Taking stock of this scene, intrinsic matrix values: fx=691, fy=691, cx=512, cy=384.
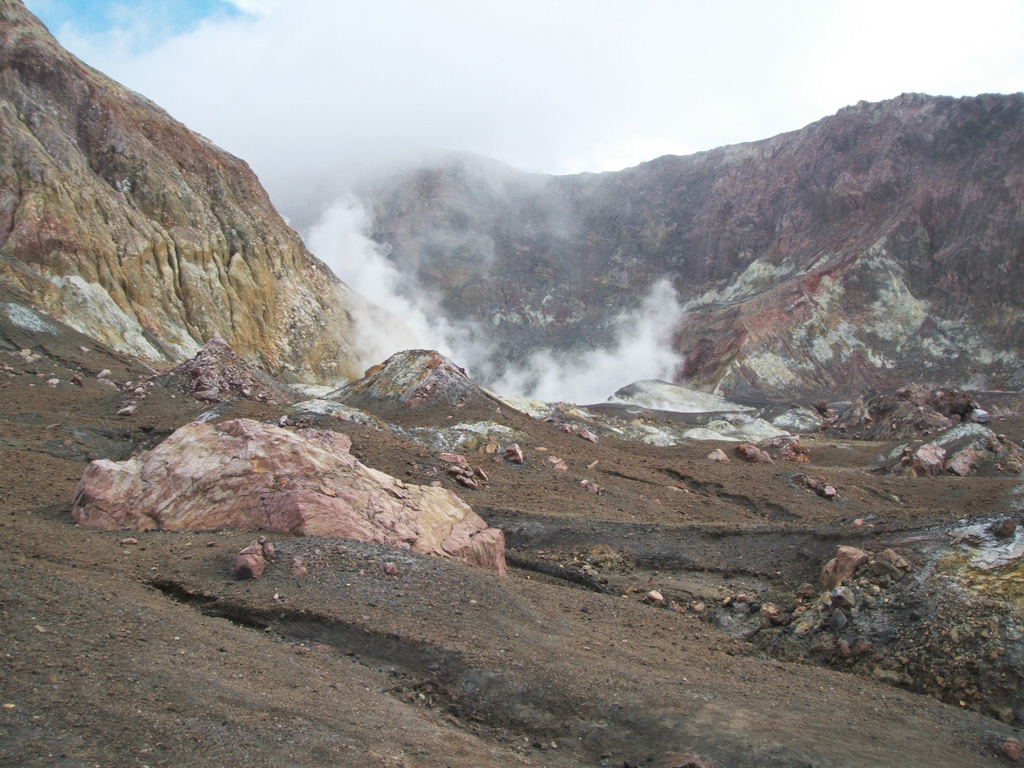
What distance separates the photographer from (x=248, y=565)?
25.0 feet

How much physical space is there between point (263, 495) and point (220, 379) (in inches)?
532

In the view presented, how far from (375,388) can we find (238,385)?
17.8ft

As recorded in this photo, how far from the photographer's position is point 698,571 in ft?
39.3

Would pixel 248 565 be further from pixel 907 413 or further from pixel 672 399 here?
pixel 672 399

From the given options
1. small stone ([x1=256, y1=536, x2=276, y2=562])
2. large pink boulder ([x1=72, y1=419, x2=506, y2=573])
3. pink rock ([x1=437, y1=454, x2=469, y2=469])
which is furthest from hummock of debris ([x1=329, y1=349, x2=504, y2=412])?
small stone ([x1=256, y1=536, x2=276, y2=562])

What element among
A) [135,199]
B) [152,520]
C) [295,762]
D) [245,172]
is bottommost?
[295,762]

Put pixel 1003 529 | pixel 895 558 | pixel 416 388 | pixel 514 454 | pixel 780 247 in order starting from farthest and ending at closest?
pixel 780 247 → pixel 416 388 → pixel 514 454 → pixel 895 558 → pixel 1003 529

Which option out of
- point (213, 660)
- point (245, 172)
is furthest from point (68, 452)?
point (245, 172)

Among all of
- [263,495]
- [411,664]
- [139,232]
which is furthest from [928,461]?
[139,232]

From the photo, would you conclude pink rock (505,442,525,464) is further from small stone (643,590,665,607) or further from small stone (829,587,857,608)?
small stone (829,587,857,608)

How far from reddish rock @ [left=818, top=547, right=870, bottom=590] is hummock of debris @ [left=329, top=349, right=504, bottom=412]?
1569cm

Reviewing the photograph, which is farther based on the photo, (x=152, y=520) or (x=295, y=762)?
(x=152, y=520)

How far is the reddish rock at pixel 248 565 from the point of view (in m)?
7.60

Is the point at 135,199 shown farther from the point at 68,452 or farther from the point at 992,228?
the point at 992,228
